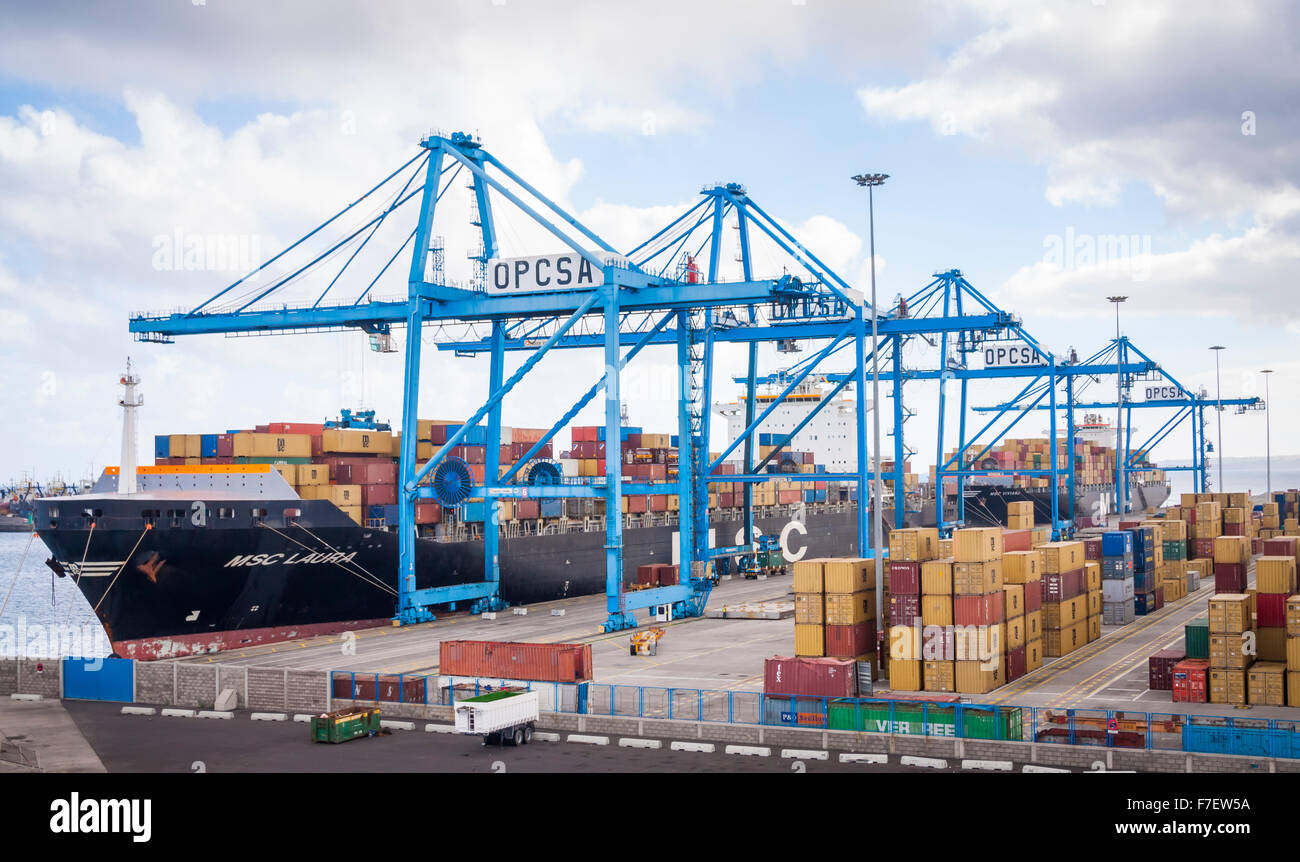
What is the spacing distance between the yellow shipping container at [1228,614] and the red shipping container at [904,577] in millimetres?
7823

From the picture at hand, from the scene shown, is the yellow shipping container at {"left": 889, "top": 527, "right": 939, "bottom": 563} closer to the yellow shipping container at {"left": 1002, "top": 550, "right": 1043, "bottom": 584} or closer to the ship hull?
the yellow shipping container at {"left": 1002, "top": 550, "right": 1043, "bottom": 584}

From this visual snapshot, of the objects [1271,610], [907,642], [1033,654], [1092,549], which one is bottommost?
[1033,654]

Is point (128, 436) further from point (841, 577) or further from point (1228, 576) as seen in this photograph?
point (1228, 576)

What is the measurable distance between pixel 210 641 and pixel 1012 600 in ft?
92.1

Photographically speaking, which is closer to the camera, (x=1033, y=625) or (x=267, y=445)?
(x=1033, y=625)

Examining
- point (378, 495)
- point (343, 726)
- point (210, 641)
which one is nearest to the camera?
point (343, 726)

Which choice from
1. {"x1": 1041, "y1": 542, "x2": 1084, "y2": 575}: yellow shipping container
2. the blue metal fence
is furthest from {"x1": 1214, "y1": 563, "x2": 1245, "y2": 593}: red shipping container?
the blue metal fence

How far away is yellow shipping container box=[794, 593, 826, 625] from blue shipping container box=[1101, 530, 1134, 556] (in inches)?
866

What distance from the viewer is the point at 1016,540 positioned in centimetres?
4231

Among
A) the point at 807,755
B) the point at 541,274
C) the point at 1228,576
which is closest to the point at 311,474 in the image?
the point at 541,274

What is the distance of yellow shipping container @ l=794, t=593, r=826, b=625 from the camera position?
3375cm

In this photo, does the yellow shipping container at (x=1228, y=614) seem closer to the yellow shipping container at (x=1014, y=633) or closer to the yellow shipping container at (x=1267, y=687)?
the yellow shipping container at (x=1267, y=687)

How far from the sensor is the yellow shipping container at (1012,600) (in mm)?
35375
